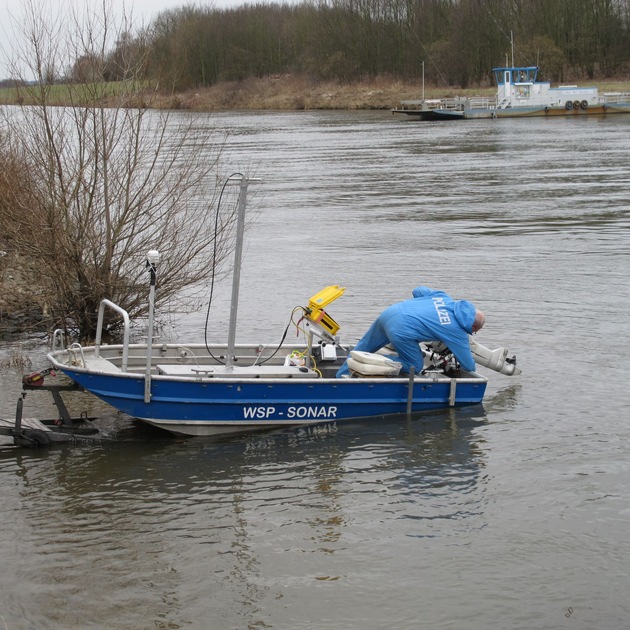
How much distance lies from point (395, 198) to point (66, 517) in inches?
985

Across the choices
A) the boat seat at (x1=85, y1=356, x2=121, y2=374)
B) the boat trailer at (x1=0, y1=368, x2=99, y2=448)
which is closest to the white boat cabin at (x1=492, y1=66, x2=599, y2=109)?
the boat seat at (x1=85, y1=356, x2=121, y2=374)

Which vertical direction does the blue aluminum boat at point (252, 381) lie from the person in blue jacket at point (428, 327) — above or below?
below

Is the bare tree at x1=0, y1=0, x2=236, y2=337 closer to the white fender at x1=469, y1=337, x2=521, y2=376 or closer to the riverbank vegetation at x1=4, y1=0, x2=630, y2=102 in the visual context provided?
the white fender at x1=469, y1=337, x2=521, y2=376

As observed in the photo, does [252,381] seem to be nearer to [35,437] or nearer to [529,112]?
[35,437]

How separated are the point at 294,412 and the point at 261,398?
→ 18.2 inches

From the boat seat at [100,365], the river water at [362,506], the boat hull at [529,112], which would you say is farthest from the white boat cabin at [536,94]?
the boat seat at [100,365]

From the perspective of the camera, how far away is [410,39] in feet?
334

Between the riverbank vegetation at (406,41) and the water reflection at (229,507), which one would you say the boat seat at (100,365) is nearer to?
the water reflection at (229,507)

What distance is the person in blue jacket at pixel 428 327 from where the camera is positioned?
479 inches

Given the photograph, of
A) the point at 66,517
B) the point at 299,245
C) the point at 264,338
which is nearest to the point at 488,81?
the point at 299,245

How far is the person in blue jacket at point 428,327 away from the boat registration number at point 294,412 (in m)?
0.67

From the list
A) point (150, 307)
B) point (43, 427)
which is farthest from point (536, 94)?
point (43, 427)

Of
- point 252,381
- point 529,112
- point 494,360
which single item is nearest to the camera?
point 252,381

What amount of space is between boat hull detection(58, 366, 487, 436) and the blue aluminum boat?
0.01m
